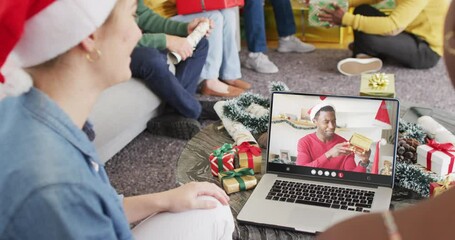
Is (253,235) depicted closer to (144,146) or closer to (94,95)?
(94,95)

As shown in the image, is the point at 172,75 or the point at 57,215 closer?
the point at 57,215

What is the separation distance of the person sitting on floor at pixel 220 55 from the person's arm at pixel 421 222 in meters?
2.25

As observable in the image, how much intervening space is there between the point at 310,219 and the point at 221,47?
1732mm

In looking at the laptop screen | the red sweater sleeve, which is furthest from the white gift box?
the red sweater sleeve

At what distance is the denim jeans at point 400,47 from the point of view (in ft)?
10.1

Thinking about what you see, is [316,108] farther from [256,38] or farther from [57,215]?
[256,38]

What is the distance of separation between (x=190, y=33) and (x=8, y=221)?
1778 mm

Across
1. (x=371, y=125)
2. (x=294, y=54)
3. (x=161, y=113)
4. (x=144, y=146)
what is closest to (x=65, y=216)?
(x=371, y=125)

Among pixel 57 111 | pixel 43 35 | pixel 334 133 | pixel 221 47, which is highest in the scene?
pixel 43 35

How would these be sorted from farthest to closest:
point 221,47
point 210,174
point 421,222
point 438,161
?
1. point 221,47
2. point 210,174
3. point 438,161
4. point 421,222

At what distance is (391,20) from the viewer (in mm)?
2951

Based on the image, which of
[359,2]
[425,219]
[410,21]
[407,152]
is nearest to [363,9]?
[359,2]

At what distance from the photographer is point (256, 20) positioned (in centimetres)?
324

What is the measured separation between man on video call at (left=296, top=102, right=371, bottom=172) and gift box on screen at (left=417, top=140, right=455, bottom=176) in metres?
0.15
